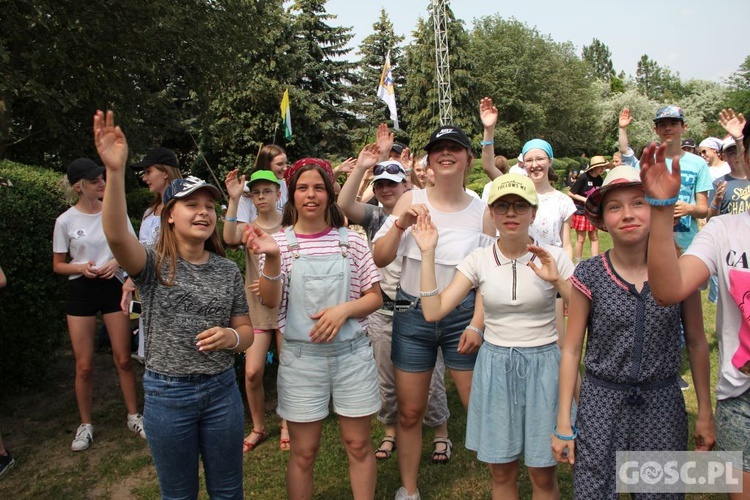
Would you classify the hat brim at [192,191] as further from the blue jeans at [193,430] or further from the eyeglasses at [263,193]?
the eyeglasses at [263,193]

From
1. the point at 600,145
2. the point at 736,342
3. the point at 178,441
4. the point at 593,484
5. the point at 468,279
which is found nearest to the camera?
the point at 736,342

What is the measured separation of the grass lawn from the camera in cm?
383

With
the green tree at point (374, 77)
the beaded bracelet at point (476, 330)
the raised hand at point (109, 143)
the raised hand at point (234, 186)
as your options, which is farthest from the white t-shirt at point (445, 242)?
the green tree at point (374, 77)

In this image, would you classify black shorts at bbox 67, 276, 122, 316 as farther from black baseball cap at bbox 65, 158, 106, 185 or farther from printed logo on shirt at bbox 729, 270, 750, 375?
printed logo on shirt at bbox 729, 270, 750, 375

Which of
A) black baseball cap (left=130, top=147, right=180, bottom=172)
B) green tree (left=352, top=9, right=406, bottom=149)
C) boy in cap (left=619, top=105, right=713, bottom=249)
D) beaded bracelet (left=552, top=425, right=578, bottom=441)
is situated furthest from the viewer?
green tree (left=352, top=9, right=406, bottom=149)

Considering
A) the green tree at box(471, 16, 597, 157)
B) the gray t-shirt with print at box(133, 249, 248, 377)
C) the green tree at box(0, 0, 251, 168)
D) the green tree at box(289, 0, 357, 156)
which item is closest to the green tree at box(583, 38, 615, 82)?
the green tree at box(471, 16, 597, 157)

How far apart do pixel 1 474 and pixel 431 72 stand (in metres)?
42.2

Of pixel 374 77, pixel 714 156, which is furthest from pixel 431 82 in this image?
pixel 714 156

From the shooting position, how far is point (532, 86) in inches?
2159

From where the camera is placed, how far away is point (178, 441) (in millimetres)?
2619

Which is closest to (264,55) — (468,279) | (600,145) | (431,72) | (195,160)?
(195,160)

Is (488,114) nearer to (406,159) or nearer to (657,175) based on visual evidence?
(406,159)

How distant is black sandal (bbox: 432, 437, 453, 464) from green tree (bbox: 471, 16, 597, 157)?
46575mm

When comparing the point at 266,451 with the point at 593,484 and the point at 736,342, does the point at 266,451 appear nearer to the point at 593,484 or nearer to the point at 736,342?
the point at 593,484
